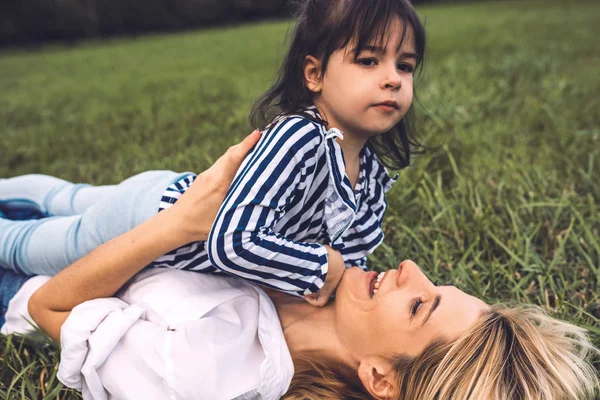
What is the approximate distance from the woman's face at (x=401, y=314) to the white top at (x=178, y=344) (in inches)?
9.0

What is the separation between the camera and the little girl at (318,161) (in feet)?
5.06

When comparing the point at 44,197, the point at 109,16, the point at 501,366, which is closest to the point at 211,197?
the point at 501,366

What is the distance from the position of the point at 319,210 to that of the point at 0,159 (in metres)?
3.14

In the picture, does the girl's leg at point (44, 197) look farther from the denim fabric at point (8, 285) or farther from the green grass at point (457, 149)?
the green grass at point (457, 149)

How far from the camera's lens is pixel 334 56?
1.64 m

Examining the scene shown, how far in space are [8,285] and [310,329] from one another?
1.21 meters

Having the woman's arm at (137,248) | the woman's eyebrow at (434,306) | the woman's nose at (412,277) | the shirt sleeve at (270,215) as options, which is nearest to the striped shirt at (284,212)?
the shirt sleeve at (270,215)

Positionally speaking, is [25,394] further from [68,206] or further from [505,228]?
[505,228]

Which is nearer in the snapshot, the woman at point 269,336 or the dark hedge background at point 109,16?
the woman at point 269,336

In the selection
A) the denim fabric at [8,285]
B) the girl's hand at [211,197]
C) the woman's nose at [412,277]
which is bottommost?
the denim fabric at [8,285]

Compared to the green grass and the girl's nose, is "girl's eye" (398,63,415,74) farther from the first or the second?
the green grass

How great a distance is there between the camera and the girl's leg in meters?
2.49

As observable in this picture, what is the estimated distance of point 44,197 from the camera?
8.29ft

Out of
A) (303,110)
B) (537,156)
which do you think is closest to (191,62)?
(537,156)
